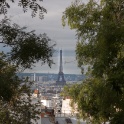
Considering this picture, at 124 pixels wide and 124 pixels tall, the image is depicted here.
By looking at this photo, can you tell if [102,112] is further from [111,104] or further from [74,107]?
[74,107]

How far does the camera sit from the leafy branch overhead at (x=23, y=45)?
8.34 meters

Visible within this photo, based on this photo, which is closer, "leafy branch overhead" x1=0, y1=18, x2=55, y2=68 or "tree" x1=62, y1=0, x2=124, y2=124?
"leafy branch overhead" x1=0, y1=18, x2=55, y2=68

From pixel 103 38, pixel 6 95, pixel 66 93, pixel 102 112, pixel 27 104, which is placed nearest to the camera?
pixel 6 95

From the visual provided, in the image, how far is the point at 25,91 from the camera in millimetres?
24391

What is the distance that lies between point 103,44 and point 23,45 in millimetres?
6716

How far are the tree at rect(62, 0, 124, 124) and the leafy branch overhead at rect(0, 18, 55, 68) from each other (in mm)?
6346

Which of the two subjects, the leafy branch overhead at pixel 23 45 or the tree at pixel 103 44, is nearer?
the leafy branch overhead at pixel 23 45

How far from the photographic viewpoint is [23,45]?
8.36 metres

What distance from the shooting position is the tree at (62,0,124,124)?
1478 centimetres

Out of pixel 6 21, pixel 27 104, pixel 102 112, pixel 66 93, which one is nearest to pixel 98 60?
pixel 102 112

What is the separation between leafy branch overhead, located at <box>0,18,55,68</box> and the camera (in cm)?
834

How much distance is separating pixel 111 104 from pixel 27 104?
948cm

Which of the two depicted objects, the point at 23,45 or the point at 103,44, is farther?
the point at 103,44

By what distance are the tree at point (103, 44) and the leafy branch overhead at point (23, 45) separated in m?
6.35
